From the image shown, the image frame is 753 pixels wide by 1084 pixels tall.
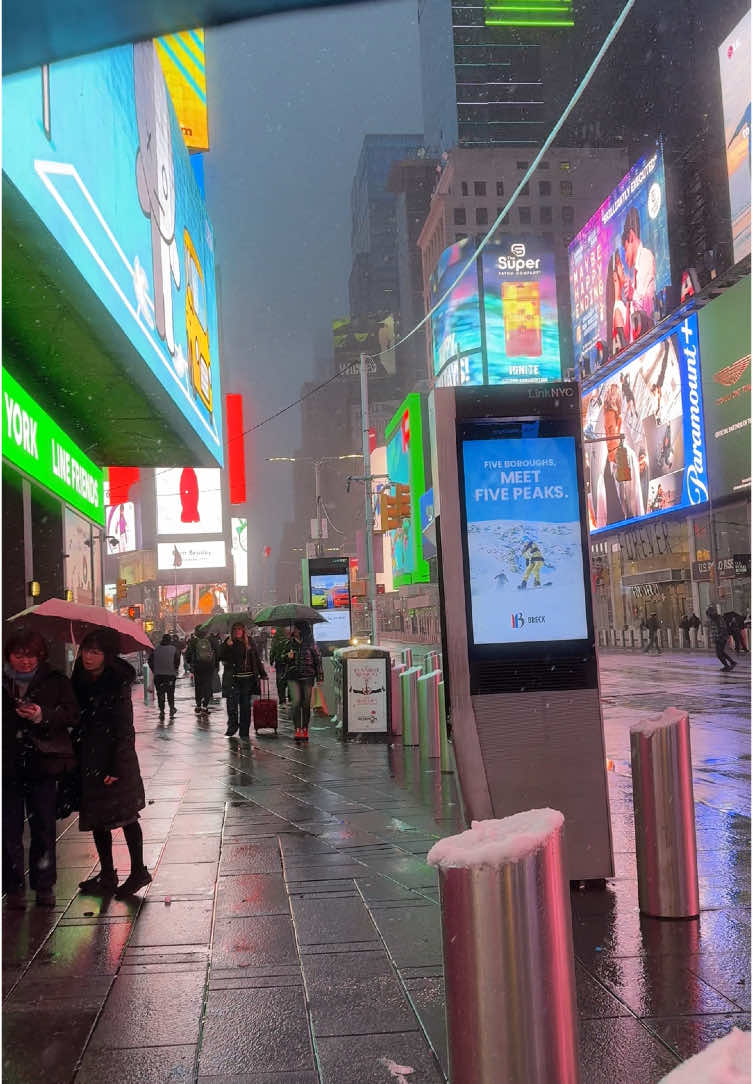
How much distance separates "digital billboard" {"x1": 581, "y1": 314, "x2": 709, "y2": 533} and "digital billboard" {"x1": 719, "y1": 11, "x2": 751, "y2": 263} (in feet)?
18.8

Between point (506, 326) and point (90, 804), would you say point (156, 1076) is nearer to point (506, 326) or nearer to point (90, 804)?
point (90, 804)

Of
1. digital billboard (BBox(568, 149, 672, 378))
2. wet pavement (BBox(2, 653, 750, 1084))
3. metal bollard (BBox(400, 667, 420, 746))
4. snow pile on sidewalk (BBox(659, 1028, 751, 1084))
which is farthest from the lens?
digital billboard (BBox(568, 149, 672, 378))

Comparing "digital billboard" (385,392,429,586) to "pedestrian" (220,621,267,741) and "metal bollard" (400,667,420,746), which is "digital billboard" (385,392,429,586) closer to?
"pedestrian" (220,621,267,741)

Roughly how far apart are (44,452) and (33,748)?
5874mm

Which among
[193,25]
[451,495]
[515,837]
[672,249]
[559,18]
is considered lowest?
[515,837]

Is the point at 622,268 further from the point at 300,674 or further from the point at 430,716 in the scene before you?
the point at 430,716

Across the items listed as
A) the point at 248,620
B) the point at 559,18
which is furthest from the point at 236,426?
the point at 248,620

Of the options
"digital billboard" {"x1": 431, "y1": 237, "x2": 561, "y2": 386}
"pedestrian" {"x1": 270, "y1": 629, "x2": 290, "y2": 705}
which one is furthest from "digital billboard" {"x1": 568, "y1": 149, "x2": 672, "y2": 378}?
"pedestrian" {"x1": 270, "y1": 629, "x2": 290, "y2": 705}

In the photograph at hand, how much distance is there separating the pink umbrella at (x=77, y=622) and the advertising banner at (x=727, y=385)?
3947 centimetres

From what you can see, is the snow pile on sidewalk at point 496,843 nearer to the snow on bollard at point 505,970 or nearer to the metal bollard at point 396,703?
the snow on bollard at point 505,970

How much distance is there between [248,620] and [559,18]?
56.9 ft

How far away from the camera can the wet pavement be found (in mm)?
3998

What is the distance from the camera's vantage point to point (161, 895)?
22.2ft

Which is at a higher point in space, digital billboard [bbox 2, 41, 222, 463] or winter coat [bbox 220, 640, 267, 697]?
digital billboard [bbox 2, 41, 222, 463]
